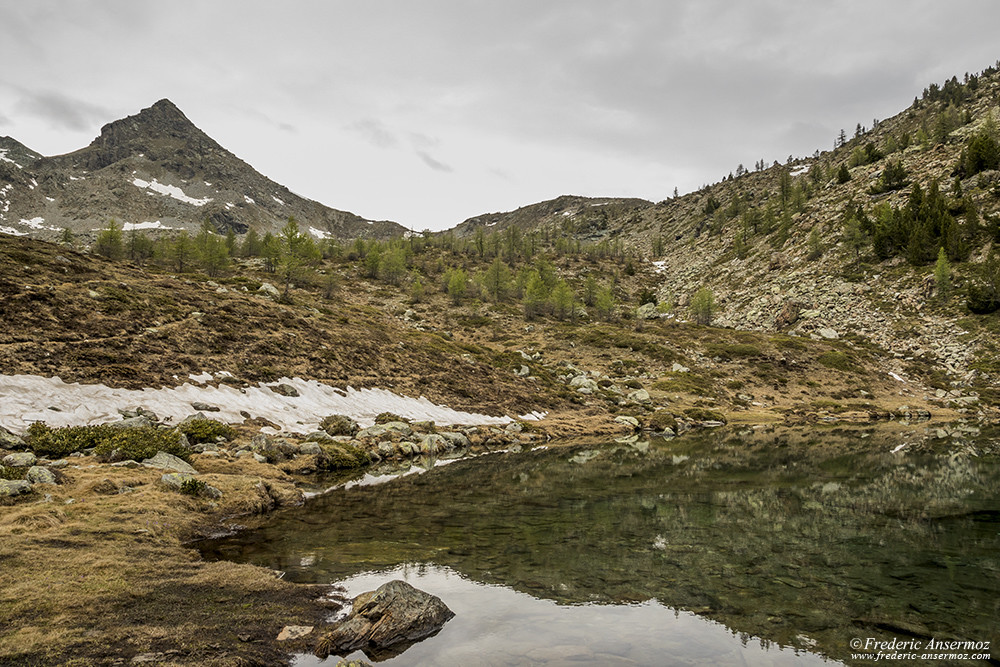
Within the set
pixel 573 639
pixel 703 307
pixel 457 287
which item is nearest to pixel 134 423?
pixel 573 639

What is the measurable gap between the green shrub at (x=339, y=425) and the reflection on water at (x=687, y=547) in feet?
23.0

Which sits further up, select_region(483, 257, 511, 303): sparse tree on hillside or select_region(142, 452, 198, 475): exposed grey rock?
select_region(483, 257, 511, 303): sparse tree on hillside

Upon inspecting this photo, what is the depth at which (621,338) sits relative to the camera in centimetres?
7519

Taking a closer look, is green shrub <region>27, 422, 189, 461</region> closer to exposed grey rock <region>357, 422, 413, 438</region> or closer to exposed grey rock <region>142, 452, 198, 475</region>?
exposed grey rock <region>142, 452, 198, 475</region>

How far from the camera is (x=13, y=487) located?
517 inches

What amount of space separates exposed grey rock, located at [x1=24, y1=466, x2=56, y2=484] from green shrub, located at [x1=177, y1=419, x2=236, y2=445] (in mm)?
6616

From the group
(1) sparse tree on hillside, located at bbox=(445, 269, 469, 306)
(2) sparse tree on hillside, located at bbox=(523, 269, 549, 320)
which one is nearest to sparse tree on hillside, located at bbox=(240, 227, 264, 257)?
(1) sparse tree on hillside, located at bbox=(445, 269, 469, 306)

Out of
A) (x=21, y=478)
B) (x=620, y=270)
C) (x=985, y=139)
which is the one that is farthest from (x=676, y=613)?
(x=620, y=270)

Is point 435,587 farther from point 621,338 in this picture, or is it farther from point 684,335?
point 684,335

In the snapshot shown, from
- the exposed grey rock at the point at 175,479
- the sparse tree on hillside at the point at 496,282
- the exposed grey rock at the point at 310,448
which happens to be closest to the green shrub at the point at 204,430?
the exposed grey rock at the point at 310,448

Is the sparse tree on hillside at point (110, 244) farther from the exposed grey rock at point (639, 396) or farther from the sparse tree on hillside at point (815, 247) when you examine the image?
the sparse tree on hillside at point (815, 247)

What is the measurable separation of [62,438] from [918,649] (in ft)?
83.4

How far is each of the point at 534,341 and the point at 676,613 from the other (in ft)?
215

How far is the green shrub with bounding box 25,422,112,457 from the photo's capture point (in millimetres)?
17391
